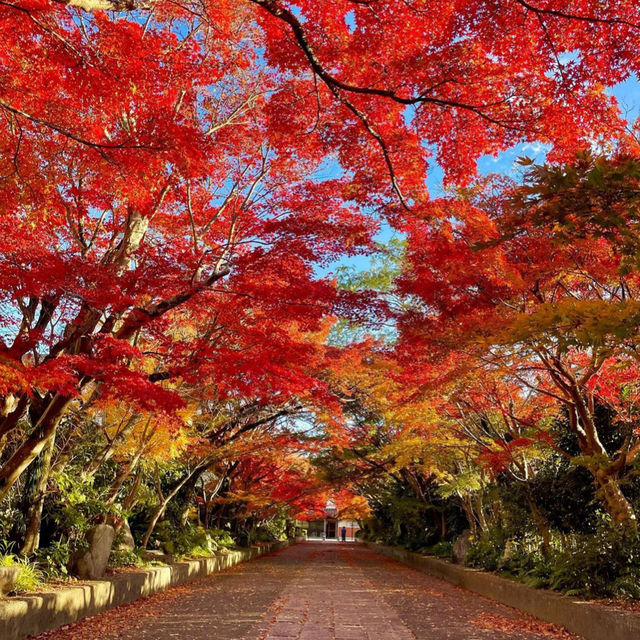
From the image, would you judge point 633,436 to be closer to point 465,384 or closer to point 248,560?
point 465,384

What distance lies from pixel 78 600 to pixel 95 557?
1671mm

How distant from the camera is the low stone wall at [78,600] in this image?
6.12m

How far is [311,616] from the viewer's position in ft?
28.1

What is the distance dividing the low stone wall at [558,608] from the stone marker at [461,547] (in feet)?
3.99

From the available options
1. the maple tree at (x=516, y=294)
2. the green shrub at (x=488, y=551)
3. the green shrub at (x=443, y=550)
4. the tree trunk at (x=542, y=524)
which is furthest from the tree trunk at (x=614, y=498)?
the green shrub at (x=443, y=550)

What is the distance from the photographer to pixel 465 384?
36.1ft

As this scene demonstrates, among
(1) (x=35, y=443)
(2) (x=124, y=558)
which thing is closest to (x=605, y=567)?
(1) (x=35, y=443)

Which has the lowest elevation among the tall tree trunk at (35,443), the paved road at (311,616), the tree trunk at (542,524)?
the paved road at (311,616)

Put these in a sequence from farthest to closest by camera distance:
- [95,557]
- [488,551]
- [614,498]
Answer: [488,551]
[95,557]
[614,498]

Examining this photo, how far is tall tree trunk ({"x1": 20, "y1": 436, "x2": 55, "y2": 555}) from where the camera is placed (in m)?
8.66

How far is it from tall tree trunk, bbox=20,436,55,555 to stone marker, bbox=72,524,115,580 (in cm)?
76

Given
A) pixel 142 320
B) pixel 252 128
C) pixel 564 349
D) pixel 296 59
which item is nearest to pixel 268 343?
pixel 142 320

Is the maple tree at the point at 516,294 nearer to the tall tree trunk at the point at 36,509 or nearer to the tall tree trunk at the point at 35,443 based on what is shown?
the tall tree trunk at the point at 35,443

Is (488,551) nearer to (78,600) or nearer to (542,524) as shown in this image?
(542,524)
